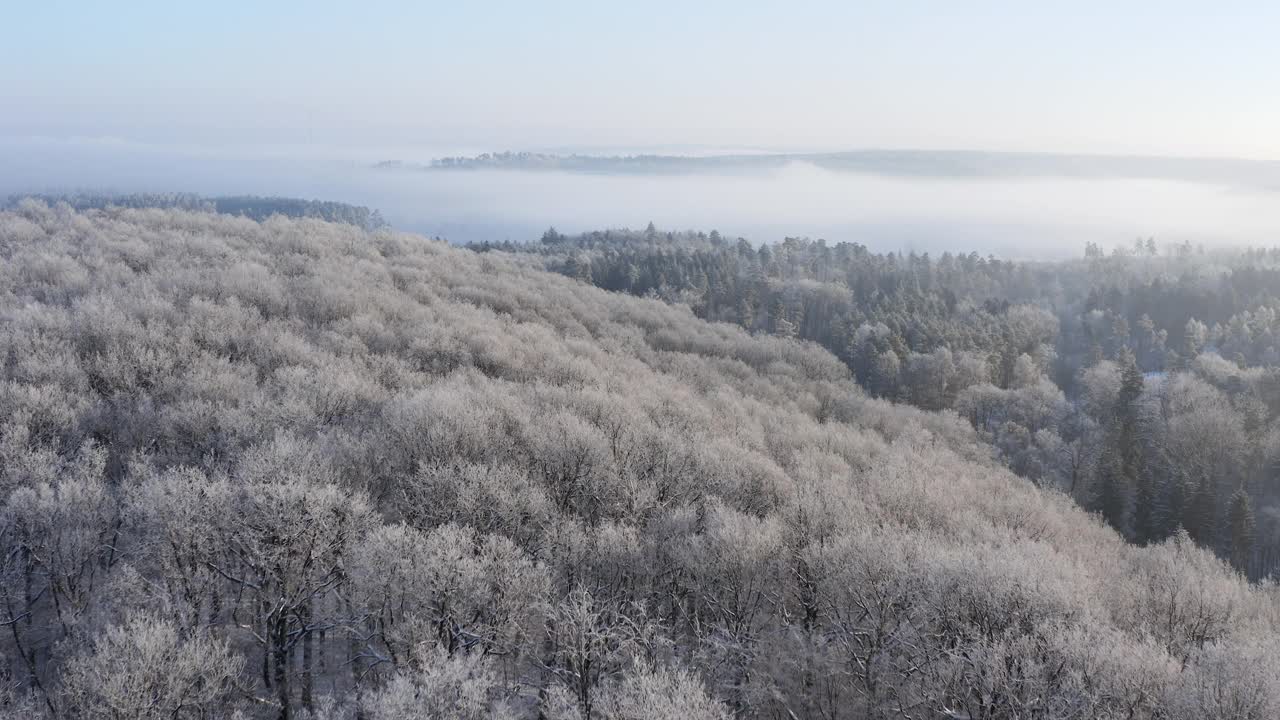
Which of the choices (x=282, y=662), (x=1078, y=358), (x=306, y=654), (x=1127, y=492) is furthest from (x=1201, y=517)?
(x=282, y=662)

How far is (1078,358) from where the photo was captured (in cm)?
14562

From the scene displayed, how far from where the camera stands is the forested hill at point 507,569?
23359 mm

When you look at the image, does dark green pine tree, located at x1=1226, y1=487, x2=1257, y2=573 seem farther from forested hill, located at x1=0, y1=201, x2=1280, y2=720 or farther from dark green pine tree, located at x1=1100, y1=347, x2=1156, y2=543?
forested hill, located at x1=0, y1=201, x2=1280, y2=720

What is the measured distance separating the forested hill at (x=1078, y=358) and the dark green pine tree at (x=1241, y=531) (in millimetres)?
226

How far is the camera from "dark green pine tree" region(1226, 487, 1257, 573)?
7338 cm

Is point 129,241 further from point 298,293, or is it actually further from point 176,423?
point 176,423

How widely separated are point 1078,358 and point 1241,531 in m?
79.1

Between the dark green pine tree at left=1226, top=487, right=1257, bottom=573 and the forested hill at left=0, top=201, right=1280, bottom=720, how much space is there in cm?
2452

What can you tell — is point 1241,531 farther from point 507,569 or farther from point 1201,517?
point 507,569

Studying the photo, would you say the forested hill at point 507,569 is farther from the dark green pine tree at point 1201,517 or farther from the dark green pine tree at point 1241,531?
the dark green pine tree at point 1241,531

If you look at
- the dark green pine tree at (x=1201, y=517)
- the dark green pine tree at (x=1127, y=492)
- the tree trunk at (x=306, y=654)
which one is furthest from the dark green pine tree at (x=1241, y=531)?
the tree trunk at (x=306, y=654)

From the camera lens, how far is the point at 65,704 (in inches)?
964

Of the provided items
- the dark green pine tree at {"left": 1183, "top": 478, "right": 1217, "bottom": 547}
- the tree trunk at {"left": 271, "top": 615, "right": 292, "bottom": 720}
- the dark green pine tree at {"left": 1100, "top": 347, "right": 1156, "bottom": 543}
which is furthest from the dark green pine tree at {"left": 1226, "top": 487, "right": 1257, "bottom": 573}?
the tree trunk at {"left": 271, "top": 615, "right": 292, "bottom": 720}

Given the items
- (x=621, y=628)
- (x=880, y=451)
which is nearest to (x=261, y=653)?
(x=621, y=628)
